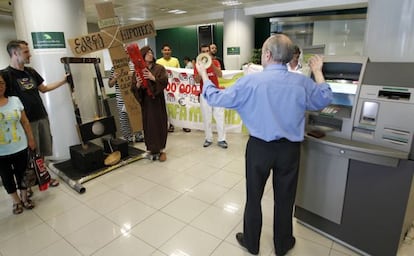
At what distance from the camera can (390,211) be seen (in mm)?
1642

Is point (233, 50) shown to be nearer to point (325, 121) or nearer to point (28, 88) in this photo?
point (28, 88)

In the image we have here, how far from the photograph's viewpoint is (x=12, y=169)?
2416 mm

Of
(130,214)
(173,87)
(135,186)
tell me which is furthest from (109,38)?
(130,214)

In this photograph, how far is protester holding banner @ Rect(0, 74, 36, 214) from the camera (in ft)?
7.30

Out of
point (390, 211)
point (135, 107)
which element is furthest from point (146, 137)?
point (390, 211)

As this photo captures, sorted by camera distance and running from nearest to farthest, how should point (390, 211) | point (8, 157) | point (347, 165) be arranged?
point (390, 211), point (347, 165), point (8, 157)

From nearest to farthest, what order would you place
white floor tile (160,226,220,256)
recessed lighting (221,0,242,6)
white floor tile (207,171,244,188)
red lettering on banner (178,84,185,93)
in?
white floor tile (160,226,220,256) < white floor tile (207,171,244,188) < red lettering on banner (178,84,185,93) < recessed lighting (221,0,242,6)

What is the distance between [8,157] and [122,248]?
136 cm

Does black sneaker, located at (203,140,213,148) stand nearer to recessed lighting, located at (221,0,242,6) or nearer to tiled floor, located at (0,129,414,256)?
tiled floor, located at (0,129,414,256)

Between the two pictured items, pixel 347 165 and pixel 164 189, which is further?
pixel 164 189

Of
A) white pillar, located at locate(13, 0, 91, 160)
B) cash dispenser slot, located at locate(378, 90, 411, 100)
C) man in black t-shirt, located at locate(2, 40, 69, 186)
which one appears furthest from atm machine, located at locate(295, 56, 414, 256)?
white pillar, located at locate(13, 0, 91, 160)

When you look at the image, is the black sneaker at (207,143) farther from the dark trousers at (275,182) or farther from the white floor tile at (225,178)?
the dark trousers at (275,182)

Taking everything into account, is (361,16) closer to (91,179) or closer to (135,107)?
(135,107)

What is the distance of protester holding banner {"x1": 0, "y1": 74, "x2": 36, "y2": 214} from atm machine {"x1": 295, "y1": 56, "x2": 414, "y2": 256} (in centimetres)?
253
